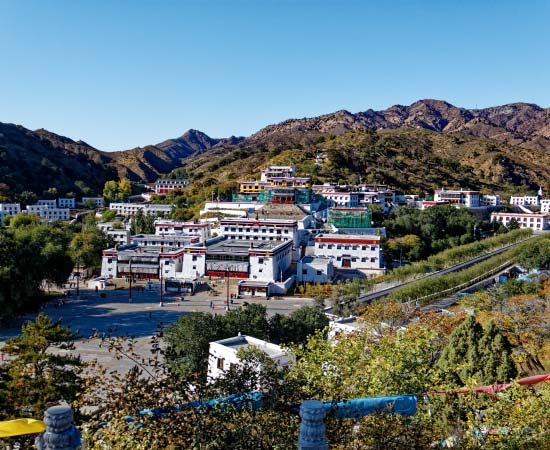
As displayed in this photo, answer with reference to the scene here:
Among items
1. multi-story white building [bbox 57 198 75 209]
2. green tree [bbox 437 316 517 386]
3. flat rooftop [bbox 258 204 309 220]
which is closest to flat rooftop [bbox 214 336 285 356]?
green tree [bbox 437 316 517 386]

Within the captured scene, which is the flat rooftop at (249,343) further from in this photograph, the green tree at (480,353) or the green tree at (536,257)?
the green tree at (536,257)

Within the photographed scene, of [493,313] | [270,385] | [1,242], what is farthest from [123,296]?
[270,385]

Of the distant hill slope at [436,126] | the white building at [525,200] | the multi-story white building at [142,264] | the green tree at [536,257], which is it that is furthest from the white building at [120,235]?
the distant hill slope at [436,126]

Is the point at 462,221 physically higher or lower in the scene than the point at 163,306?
higher

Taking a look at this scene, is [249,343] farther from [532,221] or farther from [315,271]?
[532,221]

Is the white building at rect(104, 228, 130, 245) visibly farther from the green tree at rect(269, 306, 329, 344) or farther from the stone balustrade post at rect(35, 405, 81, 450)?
the stone balustrade post at rect(35, 405, 81, 450)

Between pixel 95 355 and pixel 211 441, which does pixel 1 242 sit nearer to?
pixel 95 355
